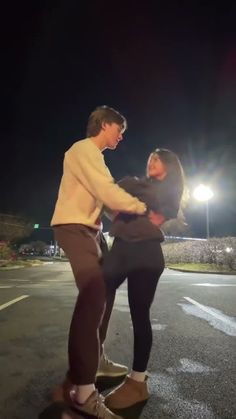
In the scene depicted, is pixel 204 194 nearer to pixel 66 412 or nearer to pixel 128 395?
pixel 128 395

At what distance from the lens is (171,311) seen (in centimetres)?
743

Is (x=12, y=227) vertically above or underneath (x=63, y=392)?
above

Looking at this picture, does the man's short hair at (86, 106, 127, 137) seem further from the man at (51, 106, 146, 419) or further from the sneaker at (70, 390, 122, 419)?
the sneaker at (70, 390, 122, 419)

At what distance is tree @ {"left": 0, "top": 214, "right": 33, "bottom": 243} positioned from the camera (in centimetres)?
6136

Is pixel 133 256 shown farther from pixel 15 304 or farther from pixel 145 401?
pixel 15 304

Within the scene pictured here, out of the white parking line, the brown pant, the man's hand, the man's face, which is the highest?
the man's face

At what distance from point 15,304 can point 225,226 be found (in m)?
86.8

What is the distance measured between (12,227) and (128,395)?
61.9 m

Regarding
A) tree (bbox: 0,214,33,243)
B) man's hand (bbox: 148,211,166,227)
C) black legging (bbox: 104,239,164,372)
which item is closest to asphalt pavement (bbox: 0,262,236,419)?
black legging (bbox: 104,239,164,372)

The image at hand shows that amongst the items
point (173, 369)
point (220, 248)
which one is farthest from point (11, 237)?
point (173, 369)

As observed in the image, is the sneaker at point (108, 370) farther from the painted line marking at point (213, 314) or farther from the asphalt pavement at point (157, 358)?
the painted line marking at point (213, 314)

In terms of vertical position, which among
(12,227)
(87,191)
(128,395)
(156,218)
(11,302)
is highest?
(12,227)

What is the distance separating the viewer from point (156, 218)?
301 cm

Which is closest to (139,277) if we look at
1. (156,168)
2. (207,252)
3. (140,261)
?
(140,261)
